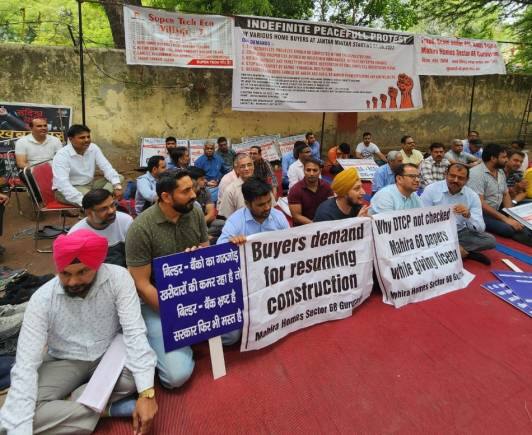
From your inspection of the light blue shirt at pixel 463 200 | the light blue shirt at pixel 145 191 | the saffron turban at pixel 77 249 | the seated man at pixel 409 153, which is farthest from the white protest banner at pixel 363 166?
the saffron turban at pixel 77 249

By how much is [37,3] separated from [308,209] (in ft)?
68.0

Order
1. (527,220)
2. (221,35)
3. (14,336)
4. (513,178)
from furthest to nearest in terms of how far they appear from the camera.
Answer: (221,35)
(513,178)
(527,220)
(14,336)

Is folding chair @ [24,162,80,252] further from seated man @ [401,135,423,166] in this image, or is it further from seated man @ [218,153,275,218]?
seated man @ [401,135,423,166]

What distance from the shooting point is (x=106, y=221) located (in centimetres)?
311

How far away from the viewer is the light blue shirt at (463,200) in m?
4.20

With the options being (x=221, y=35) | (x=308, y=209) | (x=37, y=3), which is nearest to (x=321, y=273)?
(x=308, y=209)

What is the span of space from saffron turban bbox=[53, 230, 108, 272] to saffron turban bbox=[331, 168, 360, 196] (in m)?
2.17

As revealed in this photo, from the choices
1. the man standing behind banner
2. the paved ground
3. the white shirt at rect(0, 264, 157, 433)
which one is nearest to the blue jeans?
the white shirt at rect(0, 264, 157, 433)

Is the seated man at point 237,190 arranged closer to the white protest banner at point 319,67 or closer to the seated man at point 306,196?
the seated man at point 306,196

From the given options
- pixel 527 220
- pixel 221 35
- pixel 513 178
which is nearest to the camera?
pixel 527 220

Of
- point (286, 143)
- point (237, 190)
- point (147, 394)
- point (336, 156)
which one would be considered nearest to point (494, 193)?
point (237, 190)

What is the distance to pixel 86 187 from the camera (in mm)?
4973

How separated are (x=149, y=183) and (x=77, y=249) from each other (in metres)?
2.98

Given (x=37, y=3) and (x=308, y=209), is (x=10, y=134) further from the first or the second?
(x=37, y=3)
